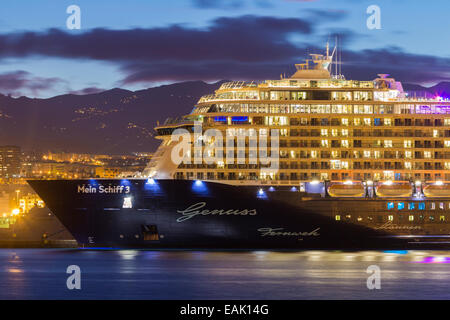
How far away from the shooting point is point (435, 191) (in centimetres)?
4800

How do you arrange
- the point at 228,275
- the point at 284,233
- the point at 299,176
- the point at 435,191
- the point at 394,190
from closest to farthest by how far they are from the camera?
the point at 228,275
the point at 284,233
the point at 394,190
the point at 435,191
the point at 299,176

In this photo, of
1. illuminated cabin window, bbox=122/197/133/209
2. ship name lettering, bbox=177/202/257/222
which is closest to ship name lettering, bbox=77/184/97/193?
illuminated cabin window, bbox=122/197/133/209

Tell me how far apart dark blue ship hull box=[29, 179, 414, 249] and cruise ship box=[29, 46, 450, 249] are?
0.19ft

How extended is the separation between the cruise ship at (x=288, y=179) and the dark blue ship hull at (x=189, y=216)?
56 millimetres

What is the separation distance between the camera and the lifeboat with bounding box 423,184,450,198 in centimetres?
4794

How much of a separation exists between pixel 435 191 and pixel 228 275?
16626mm

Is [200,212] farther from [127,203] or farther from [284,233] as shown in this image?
[284,233]

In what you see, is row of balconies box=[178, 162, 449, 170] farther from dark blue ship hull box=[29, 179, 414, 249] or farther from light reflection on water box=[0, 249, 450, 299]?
light reflection on water box=[0, 249, 450, 299]

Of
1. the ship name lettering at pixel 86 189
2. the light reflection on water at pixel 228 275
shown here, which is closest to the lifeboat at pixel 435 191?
the light reflection on water at pixel 228 275

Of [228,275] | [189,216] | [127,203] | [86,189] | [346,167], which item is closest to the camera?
[228,275]

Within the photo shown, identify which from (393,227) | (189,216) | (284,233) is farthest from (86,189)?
(393,227)

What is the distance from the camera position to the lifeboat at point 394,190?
47.4 m

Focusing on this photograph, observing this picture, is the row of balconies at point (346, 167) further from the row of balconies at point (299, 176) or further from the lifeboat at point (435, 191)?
the lifeboat at point (435, 191)

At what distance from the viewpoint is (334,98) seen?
50.5m
